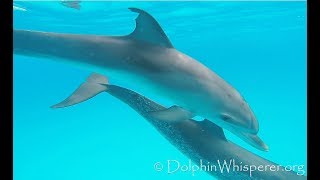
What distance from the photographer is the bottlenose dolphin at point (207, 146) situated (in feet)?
22.7

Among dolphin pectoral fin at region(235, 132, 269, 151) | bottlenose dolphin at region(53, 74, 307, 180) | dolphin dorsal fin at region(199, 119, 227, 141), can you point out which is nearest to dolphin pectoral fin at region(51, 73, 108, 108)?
bottlenose dolphin at region(53, 74, 307, 180)

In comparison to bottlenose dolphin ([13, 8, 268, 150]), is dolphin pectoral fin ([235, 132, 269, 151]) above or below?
below

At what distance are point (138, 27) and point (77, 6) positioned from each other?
9075mm

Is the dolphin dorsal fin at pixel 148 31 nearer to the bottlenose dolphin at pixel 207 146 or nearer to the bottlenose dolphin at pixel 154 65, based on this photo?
the bottlenose dolphin at pixel 154 65

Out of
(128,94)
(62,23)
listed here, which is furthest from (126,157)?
(128,94)

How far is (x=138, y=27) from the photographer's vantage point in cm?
605

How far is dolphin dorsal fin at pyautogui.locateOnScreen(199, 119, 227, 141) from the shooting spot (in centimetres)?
709

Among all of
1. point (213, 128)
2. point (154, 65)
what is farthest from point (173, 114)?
point (213, 128)

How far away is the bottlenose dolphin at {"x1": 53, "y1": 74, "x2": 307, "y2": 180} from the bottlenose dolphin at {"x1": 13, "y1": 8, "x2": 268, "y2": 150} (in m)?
0.70

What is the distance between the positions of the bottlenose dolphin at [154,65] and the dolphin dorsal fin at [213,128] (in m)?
0.82

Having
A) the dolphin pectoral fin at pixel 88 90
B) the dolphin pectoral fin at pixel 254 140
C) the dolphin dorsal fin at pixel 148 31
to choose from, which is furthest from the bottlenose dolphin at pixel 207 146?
the dolphin dorsal fin at pixel 148 31

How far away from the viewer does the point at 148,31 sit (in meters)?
6.07

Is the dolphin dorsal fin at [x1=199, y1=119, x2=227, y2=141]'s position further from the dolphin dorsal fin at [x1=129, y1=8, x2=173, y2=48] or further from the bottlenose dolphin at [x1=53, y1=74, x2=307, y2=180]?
the dolphin dorsal fin at [x1=129, y1=8, x2=173, y2=48]
